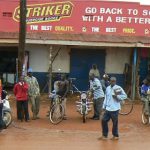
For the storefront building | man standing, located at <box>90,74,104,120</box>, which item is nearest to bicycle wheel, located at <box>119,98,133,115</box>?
man standing, located at <box>90,74,104,120</box>

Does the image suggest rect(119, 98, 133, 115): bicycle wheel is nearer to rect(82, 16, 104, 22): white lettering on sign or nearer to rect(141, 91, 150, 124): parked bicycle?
rect(141, 91, 150, 124): parked bicycle

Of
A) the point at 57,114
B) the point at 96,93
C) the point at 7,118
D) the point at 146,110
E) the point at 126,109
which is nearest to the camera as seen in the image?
the point at 7,118

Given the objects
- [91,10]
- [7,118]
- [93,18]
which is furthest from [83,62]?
[7,118]

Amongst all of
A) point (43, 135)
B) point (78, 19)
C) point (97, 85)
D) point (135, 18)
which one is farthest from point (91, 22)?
point (43, 135)

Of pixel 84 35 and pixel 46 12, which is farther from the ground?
pixel 46 12

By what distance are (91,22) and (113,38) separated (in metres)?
1.56

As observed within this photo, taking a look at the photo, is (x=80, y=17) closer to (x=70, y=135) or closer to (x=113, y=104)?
(x=70, y=135)

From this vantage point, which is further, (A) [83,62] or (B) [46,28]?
(A) [83,62]

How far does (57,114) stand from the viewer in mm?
16328

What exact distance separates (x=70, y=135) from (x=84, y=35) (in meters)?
9.29

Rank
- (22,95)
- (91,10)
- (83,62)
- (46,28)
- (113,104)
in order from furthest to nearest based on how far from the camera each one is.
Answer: (83,62), (91,10), (46,28), (22,95), (113,104)

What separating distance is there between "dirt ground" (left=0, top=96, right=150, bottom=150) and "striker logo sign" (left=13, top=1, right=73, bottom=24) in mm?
6540

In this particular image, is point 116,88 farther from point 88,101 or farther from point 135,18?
point 135,18

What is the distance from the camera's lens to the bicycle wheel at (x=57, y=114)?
16.2 m
